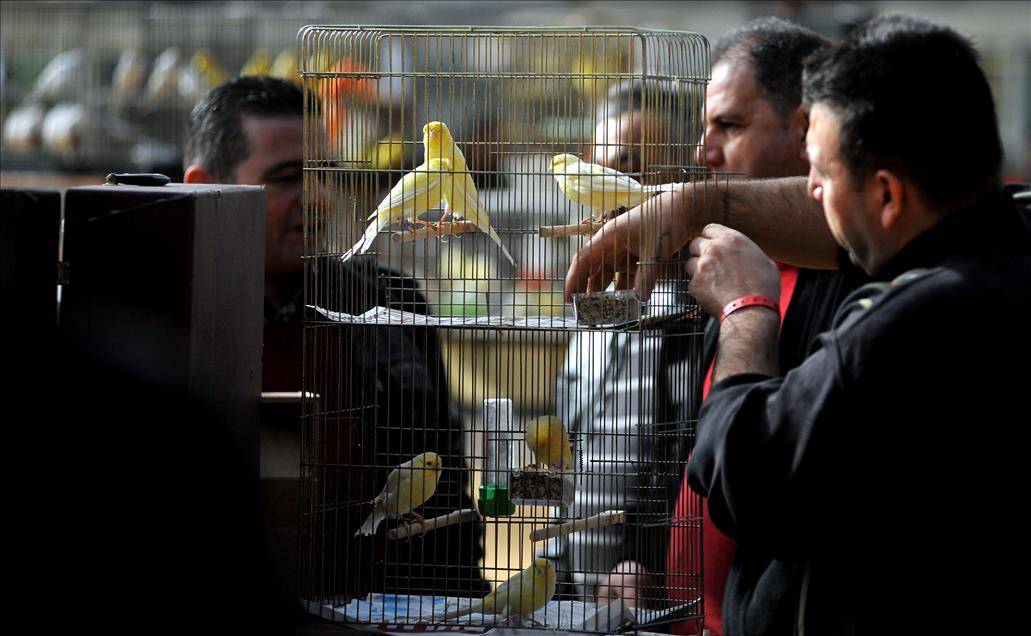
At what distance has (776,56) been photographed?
2.55 m

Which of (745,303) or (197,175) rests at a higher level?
(197,175)

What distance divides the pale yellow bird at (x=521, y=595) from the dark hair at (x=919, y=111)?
2.52 ft

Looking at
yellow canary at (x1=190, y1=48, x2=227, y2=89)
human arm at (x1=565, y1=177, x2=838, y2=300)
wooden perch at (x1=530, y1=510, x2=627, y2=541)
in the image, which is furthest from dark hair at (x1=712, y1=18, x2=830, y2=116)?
yellow canary at (x1=190, y1=48, x2=227, y2=89)

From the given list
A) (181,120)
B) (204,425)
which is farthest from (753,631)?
(181,120)

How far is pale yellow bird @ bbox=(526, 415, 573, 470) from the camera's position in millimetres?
1829

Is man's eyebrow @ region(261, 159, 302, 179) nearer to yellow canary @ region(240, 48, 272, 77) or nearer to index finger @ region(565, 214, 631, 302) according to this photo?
index finger @ region(565, 214, 631, 302)

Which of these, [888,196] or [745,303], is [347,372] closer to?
[745,303]

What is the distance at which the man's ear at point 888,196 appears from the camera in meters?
1.41

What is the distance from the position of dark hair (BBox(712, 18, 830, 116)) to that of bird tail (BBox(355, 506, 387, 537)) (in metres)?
1.26

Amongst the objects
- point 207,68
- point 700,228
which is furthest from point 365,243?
point 207,68

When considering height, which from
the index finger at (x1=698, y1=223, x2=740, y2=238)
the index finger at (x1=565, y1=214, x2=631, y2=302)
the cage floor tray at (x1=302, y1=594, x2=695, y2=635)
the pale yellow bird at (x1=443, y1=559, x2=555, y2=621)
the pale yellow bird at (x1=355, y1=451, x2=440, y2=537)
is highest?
the index finger at (x1=698, y1=223, x2=740, y2=238)

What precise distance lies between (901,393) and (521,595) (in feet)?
2.31

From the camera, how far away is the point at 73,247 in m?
1.53

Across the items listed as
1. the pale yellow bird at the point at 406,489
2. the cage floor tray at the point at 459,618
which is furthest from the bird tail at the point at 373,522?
the cage floor tray at the point at 459,618
